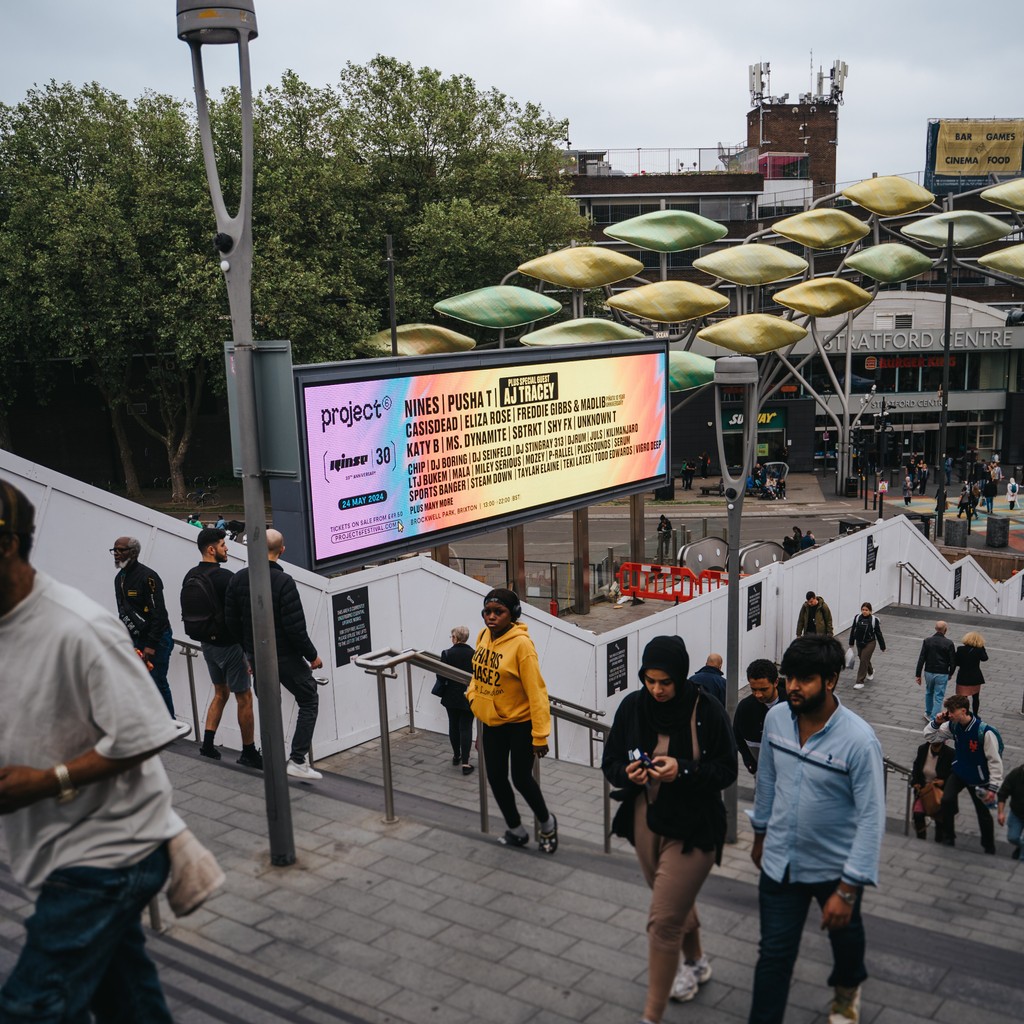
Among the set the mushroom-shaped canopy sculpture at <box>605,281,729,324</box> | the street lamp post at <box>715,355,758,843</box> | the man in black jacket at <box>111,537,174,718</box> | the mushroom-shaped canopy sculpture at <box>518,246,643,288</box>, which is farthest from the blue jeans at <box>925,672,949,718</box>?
the mushroom-shaped canopy sculpture at <box>518,246,643,288</box>

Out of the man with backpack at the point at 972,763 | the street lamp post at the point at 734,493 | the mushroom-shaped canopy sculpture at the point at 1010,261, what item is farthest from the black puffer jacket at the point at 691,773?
the mushroom-shaped canopy sculpture at the point at 1010,261

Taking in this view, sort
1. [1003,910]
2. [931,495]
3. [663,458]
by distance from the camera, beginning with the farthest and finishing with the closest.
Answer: [931,495]
[663,458]
[1003,910]

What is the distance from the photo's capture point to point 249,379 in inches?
235

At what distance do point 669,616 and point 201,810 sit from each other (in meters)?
8.89

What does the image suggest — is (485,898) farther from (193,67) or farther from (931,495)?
(931,495)

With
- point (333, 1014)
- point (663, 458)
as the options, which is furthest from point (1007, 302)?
point (333, 1014)

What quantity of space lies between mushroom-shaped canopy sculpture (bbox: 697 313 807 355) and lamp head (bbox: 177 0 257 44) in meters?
28.7

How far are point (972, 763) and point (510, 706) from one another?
5.74 m

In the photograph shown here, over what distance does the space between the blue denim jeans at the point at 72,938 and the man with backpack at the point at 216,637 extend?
15.8 ft

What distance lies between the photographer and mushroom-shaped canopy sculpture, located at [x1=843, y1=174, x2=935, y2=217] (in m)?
36.2

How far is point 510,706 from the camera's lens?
6016 mm

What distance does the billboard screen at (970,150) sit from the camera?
2795 inches

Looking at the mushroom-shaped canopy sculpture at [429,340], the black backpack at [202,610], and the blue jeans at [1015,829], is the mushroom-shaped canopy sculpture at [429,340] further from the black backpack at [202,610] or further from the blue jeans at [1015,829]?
the black backpack at [202,610]

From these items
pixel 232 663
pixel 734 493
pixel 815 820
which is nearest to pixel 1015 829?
pixel 734 493
